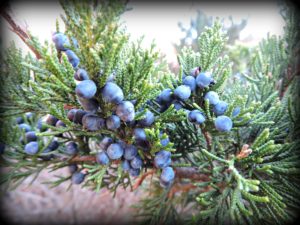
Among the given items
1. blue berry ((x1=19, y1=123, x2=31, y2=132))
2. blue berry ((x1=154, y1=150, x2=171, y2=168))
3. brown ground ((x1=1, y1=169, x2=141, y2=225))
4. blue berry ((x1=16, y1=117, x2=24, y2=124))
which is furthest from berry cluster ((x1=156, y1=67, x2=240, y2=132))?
brown ground ((x1=1, y1=169, x2=141, y2=225))

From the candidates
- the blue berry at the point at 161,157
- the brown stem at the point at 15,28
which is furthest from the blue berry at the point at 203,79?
the brown stem at the point at 15,28

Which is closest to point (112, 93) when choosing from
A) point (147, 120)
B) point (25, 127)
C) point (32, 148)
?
point (147, 120)

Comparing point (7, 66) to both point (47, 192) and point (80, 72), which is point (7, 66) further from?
point (47, 192)

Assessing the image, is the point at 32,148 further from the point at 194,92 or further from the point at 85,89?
the point at 194,92

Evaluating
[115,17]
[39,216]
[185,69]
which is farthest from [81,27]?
[39,216]

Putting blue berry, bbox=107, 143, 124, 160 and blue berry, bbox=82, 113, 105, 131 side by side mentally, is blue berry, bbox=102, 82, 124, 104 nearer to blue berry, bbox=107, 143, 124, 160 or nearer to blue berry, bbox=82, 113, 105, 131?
blue berry, bbox=82, 113, 105, 131

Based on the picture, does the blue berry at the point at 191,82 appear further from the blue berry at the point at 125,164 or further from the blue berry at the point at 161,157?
the blue berry at the point at 125,164
